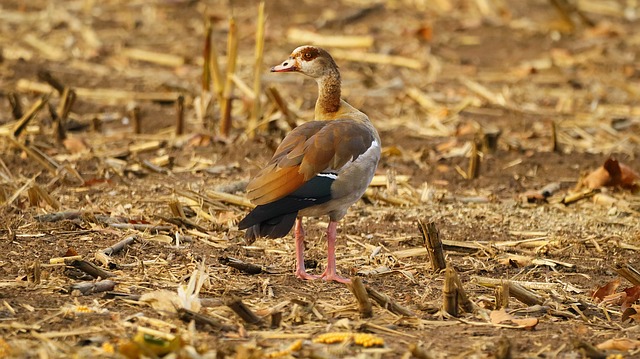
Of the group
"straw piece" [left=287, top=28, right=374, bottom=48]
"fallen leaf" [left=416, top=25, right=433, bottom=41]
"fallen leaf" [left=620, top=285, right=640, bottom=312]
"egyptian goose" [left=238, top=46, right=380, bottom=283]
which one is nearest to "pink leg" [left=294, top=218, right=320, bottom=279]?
"egyptian goose" [left=238, top=46, right=380, bottom=283]

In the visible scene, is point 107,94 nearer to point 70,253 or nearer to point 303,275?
point 70,253

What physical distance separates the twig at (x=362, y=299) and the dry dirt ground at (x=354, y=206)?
70mm

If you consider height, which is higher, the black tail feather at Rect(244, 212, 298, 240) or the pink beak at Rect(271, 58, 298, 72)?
the pink beak at Rect(271, 58, 298, 72)

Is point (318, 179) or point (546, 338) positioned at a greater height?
point (318, 179)

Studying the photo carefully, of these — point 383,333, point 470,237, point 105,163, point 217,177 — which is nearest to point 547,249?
point 470,237

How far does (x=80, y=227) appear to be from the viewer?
7043 millimetres

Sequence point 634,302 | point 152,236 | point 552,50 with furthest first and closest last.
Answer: point 552,50
point 152,236
point 634,302

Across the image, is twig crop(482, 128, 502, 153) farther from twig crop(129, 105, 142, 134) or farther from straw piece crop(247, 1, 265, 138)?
twig crop(129, 105, 142, 134)

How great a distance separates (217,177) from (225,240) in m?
1.86

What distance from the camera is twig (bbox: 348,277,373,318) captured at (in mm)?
5402

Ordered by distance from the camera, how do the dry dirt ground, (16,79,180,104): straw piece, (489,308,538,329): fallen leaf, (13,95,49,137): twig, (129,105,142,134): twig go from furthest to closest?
(16,79,180,104): straw piece < (129,105,142,134): twig < (13,95,49,137): twig < (489,308,538,329): fallen leaf < the dry dirt ground

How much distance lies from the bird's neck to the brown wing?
408mm

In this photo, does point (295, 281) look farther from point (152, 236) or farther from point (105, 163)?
point (105, 163)

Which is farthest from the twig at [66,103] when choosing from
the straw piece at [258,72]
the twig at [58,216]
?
the twig at [58,216]
